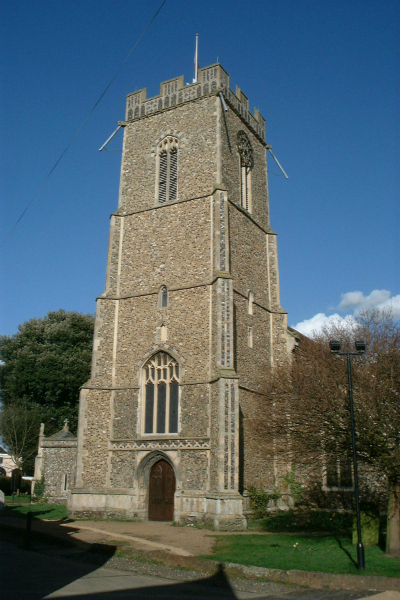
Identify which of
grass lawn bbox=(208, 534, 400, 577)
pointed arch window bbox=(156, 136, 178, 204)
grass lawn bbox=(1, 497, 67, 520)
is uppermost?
pointed arch window bbox=(156, 136, 178, 204)

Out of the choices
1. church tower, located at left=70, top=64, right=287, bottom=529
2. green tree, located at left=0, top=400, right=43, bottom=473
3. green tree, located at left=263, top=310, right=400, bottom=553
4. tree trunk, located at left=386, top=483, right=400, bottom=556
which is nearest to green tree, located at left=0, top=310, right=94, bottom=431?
green tree, located at left=0, top=400, right=43, bottom=473

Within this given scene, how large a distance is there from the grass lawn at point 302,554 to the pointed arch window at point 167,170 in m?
14.5

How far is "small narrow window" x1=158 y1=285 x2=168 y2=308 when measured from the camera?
69.7ft

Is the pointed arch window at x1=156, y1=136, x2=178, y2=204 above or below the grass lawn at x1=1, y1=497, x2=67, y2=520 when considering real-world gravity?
above

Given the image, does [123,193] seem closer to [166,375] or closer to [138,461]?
[166,375]

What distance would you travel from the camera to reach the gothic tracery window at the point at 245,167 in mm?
24719

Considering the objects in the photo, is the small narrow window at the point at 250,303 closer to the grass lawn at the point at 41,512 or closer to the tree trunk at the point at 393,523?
the tree trunk at the point at 393,523

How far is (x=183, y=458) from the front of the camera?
61.2 feet

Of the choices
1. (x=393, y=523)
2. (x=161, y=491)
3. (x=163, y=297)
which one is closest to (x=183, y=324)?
(x=163, y=297)

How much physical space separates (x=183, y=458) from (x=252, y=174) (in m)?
14.4

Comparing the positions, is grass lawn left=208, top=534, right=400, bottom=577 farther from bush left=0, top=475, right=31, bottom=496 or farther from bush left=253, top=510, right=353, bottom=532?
bush left=0, top=475, right=31, bottom=496

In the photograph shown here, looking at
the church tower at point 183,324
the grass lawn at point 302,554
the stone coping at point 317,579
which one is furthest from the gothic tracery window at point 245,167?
the stone coping at point 317,579

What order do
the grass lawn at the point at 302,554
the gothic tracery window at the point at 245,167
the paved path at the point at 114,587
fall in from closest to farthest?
the paved path at the point at 114,587 → the grass lawn at the point at 302,554 → the gothic tracery window at the point at 245,167

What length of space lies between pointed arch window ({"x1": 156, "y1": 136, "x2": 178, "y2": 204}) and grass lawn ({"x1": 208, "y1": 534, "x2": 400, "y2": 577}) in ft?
47.4
